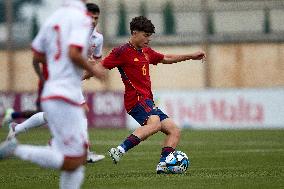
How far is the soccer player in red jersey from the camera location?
1339 centimetres

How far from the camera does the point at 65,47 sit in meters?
8.41

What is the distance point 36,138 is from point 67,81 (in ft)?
49.6

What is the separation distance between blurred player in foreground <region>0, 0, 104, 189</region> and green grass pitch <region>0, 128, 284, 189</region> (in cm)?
283

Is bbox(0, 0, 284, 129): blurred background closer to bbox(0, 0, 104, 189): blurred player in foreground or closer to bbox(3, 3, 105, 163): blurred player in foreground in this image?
bbox(3, 3, 105, 163): blurred player in foreground

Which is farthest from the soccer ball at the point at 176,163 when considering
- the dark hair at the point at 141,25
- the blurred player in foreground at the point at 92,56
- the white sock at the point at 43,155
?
the white sock at the point at 43,155

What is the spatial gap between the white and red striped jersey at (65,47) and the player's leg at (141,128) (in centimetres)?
495

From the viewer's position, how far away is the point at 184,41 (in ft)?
113

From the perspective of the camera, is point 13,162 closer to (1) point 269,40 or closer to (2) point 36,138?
(2) point 36,138

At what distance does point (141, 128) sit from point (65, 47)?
5201 mm

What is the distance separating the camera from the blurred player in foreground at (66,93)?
8.35 metres

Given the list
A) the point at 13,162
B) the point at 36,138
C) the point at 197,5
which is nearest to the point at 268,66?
the point at 197,5

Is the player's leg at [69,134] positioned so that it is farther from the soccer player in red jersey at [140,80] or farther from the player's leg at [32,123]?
the player's leg at [32,123]

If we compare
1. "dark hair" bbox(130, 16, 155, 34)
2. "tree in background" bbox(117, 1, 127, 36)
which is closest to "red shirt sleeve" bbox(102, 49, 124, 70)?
"dark hair" bbox(130, 16, 155, 34)

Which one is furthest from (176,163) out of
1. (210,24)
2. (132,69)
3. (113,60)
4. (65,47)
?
(210,24)
